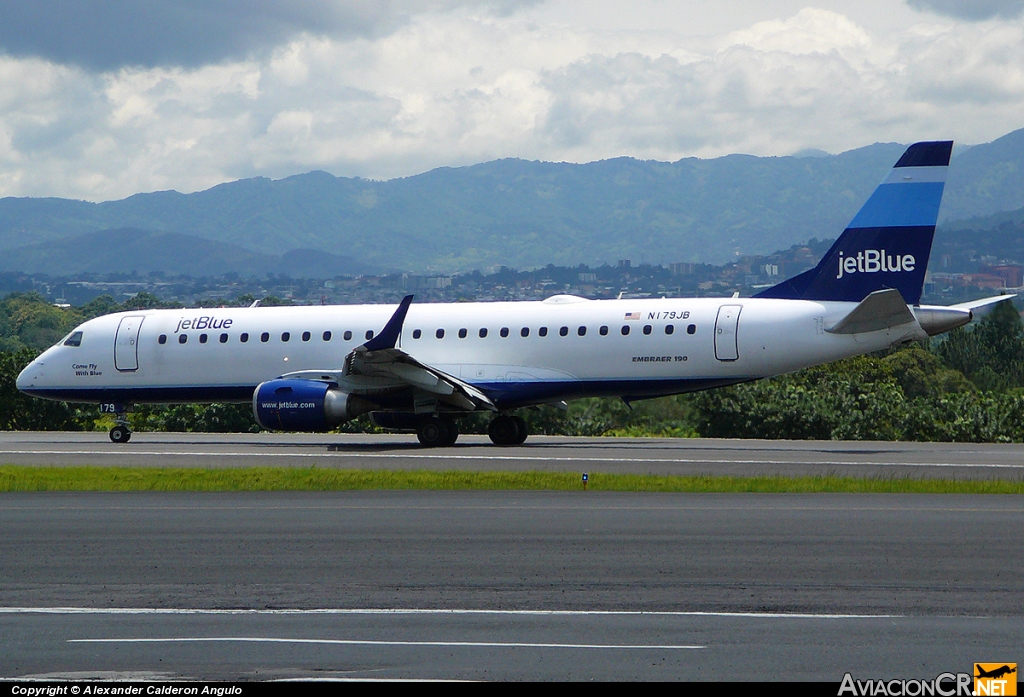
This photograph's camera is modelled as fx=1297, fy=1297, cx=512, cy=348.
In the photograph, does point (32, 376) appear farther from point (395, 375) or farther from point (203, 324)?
point (395, 375)

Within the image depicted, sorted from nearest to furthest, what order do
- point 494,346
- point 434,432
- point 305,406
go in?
1. point 305,406
2. point 434,432
3. point 494,346

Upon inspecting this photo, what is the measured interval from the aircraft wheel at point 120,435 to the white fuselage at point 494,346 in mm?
820

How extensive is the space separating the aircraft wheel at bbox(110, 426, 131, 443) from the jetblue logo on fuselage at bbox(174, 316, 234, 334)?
110 inches

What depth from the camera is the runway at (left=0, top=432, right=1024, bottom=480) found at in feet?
76.7

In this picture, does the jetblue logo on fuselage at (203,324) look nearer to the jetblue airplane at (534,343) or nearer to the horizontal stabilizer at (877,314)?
the jetblue airplane at (534,343)

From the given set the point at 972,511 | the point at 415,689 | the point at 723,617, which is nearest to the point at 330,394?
the point at 972,511

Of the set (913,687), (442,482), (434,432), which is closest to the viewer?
(913,687)

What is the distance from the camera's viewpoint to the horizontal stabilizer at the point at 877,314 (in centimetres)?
2611

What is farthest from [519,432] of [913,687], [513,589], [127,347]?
[913,687]

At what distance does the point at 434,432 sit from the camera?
29531 millimetres

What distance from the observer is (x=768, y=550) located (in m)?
13.3

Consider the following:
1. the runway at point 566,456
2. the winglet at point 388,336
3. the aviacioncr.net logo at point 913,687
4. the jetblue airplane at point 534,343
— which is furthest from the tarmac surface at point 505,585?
the jetblue airplane at point 534,343

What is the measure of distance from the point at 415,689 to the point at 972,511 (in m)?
11.0

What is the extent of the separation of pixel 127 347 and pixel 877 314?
18.3 meters
